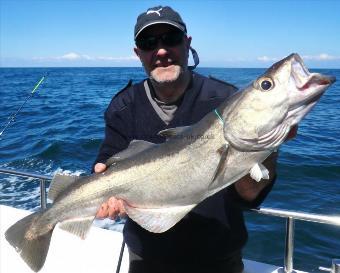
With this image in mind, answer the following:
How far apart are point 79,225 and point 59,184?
38 cm

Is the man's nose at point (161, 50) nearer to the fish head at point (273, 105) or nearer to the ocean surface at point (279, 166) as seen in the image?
the ocean surface at point (279, 166)

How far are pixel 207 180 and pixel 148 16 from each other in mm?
1652

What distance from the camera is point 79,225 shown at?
10.9 feet

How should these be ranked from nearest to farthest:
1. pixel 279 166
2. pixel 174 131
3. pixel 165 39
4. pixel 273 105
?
pixel 273 105, pixel 174 131, pixel 165 39, pixel 279 166

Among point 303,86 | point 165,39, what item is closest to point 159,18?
point 165,39

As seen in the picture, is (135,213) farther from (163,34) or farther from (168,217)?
(163,34)

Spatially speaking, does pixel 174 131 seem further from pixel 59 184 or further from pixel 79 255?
pixel 79 255

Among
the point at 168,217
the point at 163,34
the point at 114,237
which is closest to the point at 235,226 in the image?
the point at 168,217

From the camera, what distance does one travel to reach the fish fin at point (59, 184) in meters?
3.34

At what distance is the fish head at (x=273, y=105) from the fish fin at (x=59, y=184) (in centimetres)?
142

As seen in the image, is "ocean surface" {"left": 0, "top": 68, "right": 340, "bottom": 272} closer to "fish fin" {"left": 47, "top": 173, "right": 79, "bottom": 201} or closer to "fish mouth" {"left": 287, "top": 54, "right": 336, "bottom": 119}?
"fish mouth" {"left": 287, "top": 54, "right": 336, "bottom": 119}

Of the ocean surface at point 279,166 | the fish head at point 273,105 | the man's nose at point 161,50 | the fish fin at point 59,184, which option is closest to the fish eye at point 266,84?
the fish head at point 273,105

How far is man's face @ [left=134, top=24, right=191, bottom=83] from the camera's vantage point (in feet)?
11.4

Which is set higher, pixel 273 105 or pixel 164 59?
pixel 164 59
